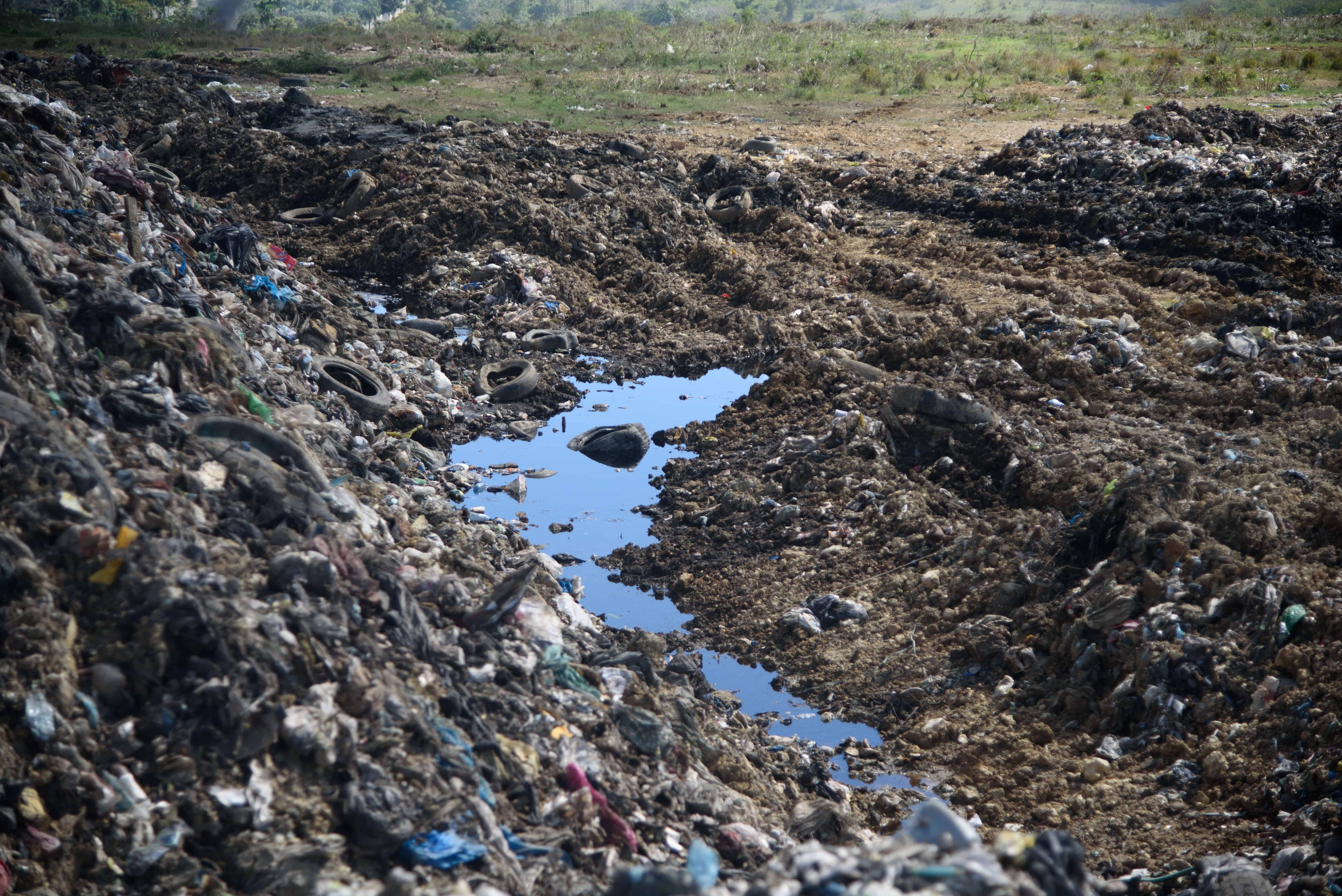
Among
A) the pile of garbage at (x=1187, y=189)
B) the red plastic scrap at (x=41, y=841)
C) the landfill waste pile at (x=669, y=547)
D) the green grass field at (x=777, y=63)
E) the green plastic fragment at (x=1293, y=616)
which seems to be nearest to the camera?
the red plastic scrap at (x=41, y=841)

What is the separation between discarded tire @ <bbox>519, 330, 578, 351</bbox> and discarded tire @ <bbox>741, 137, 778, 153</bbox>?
600 cm

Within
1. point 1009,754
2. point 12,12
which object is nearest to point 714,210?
point 1009,754

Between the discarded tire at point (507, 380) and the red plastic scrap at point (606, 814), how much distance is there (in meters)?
5.35

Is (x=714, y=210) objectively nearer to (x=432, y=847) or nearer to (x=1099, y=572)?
(x=1099, y=572)

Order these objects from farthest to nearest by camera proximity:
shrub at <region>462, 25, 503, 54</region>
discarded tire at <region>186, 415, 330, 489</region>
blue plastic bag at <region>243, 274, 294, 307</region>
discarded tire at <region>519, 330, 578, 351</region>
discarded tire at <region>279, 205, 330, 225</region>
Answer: shrub at <region>462, 25, 503, 54</region>, discarded tire at <region>279, 205, 330, 225</region>, discarded tire at <region>519, 330, 578, 351</region>, blue plastic bag at <region>243, 274, 294, 307</region>, discarded tire at <region>186, 415, 330, 489</region>

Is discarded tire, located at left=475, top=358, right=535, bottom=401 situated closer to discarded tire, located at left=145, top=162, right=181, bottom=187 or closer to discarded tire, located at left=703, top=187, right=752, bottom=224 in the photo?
discarded tire, located at left=145, top=162, right=181, bottom=187

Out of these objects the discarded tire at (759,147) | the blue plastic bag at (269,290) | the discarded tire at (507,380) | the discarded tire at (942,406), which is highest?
the discarded tire at (759,147)

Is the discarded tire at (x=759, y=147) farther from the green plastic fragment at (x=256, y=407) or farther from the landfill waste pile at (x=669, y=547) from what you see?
the green plastic fragment at (x=256, y=407)

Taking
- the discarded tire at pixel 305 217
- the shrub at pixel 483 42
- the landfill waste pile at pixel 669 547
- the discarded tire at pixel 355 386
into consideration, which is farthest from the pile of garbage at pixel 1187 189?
the shrub at pixel 483 42

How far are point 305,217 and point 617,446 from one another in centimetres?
639

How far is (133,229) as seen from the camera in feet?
21.3

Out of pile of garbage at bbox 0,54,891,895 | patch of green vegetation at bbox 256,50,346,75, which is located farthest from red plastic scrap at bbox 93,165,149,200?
patch of green vegetation at bbox 256,50,346,75

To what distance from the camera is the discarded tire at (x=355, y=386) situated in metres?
7.00

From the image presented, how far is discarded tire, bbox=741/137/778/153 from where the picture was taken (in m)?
13.9
